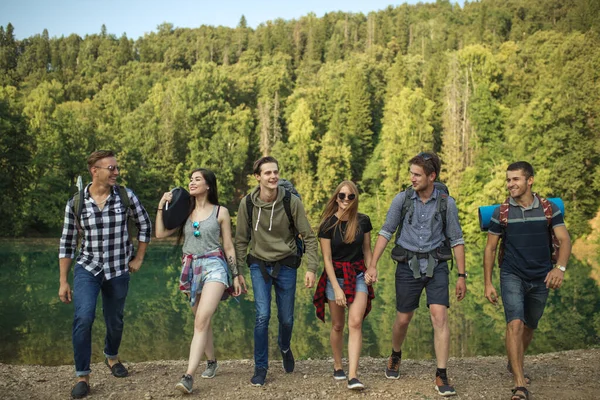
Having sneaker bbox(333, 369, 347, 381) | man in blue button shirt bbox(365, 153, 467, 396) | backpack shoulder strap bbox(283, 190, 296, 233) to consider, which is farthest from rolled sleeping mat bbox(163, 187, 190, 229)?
sneaker bbox(333, 369, 347, 381)

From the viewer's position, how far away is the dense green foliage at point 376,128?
42625mm

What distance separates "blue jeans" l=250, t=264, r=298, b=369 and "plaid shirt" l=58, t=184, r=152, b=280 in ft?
4.83

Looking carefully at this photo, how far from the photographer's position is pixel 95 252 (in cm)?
679

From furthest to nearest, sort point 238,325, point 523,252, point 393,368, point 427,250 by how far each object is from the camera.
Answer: point 238,325
point 393,368
point 427,250
point 523,252

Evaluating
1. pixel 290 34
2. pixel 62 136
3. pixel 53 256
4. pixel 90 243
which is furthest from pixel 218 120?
pixel 290 34

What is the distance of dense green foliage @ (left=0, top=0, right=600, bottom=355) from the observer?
1678 inches

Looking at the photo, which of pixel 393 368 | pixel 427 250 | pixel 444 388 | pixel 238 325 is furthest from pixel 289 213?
pixel 238 325

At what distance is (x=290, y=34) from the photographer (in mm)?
127312

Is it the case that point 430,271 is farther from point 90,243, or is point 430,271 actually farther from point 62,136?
point 62,136

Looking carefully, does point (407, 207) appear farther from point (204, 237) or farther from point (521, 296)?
point (204, 237)

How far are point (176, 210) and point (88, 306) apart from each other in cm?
134

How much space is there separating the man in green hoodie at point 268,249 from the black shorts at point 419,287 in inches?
38.2

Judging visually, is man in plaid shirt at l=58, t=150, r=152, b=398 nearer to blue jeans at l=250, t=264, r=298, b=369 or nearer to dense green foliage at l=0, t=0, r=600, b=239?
blue jeans at l=250, t=264, r=298, b=369

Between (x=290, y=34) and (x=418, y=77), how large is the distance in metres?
56.4
